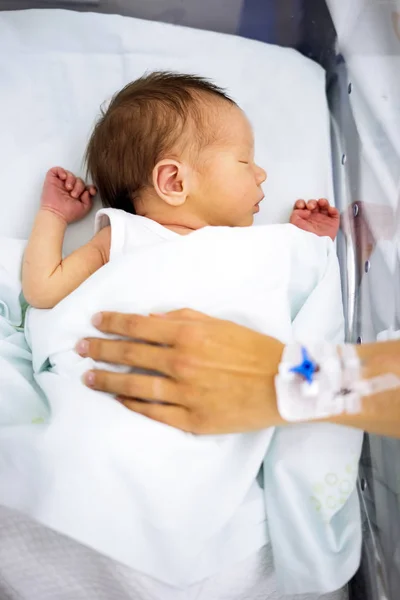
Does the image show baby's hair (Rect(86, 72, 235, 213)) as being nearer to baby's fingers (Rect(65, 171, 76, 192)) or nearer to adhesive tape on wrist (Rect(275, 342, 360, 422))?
baby's fingers (Rect(65, 171, 76, 192))

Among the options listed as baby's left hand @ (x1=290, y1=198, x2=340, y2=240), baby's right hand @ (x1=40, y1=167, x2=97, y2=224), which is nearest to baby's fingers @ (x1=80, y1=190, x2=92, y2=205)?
baby's right hand @ (x1=40, y1=167, x2=97, y2=224)

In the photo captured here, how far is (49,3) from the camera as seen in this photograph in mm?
1325

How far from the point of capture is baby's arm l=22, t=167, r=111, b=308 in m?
1.00

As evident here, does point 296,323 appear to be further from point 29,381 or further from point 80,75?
point 80,75

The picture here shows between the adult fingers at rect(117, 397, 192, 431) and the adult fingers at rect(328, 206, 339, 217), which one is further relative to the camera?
the adult fingers at rect(328, 206, 339, 217)

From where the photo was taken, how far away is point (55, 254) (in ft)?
3.41

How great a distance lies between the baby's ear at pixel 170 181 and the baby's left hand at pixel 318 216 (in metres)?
0.23

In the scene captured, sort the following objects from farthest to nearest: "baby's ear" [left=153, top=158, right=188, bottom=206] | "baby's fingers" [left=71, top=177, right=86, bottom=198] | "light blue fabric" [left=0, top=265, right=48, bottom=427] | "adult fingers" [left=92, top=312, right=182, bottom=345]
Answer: "baby's fingers" [left=71, top=177, right=86, bottom=198] → "baby's ear" [left=153, top=158, right=188, bottom=206] → "light blue fabric" [left=0, top=265, right=48, bottom=427] → "adult fingers" [left=92, top=312, right=182, bottom=345]

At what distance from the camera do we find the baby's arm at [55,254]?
1001 mm

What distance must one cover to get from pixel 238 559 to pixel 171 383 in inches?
10.3

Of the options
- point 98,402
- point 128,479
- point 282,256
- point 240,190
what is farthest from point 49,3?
point 128,479

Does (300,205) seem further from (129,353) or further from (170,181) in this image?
(129,353)

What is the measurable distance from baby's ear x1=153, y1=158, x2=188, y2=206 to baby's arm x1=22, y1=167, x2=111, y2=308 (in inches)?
4.5


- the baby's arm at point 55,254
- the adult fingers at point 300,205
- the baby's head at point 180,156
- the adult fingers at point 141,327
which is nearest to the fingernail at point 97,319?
the adult fingers at point 141,327
